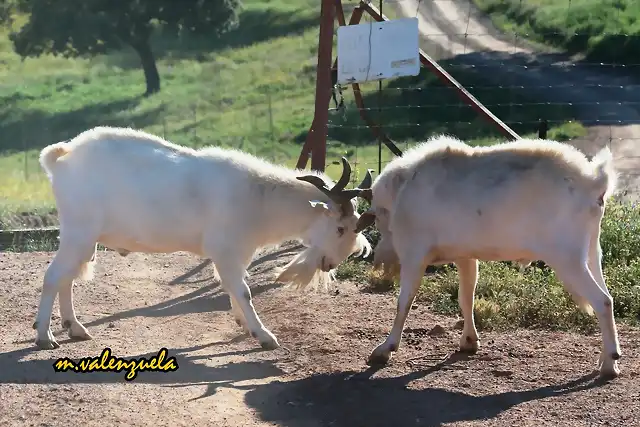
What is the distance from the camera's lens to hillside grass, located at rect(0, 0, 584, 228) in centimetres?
2377

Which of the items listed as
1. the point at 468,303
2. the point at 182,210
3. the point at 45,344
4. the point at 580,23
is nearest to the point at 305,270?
the point at 182,210

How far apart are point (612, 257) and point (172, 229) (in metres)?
4.75

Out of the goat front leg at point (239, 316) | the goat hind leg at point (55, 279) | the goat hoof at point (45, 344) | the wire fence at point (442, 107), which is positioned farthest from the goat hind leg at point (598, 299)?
the wire fence at point (442, 107)

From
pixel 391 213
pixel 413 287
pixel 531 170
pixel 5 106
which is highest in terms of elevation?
pixel 531 170

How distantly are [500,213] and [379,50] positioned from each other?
13.2 feet

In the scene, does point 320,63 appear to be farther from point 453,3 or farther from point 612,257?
point 453,3

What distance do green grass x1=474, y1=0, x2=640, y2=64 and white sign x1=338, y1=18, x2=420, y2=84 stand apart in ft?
57.4

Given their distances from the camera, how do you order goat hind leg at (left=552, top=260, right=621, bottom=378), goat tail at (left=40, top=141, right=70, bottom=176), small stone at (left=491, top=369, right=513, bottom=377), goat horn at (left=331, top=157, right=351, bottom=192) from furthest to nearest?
goat horn at (left=331, top=157, right=351, bottom=192) → goat tail at (left=40, top=141, right=70, bottom=176) → small stone at (left=491, top=369, right=513, bottom=377) → goat hind leg at (left=552, top=260, right=621, bottom=378)

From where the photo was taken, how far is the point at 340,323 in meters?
8.49

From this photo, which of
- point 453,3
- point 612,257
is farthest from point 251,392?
point 453,3

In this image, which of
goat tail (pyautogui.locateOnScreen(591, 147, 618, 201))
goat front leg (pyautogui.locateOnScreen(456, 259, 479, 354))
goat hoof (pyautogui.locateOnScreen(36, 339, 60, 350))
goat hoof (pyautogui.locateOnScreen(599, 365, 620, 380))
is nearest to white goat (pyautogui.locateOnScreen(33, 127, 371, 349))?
goat hoof (pyautogui.locateOnScreen(36, 339, 60, 350))

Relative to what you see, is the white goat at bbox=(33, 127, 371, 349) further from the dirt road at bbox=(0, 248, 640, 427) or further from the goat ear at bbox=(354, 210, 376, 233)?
the dirt road at bbox=(0, 248, 640, 427)

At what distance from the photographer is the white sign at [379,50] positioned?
34.0ft

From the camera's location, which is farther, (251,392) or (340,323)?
(340,323)
